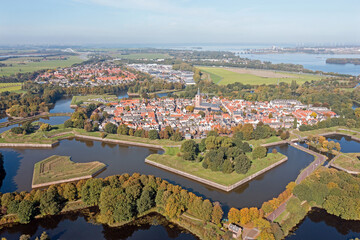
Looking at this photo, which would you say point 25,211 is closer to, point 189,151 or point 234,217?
point 234,217

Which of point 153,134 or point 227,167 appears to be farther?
point 153,134

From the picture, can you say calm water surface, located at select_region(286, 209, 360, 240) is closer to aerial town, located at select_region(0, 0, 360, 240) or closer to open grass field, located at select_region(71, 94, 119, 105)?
aerial town, located at select_region(0, 0, 360, 240)

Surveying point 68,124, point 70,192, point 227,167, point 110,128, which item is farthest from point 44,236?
point 68,124

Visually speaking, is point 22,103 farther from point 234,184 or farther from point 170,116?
point 234,184

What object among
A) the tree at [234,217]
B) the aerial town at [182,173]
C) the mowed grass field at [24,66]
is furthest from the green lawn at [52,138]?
the mowed grass field at [24,66]

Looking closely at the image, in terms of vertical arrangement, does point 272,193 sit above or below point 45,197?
below

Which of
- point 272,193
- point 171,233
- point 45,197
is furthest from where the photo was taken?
point 272,193

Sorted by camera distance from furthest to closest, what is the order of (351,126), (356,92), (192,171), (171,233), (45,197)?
(356,92) → (351,126) → (192,171) → (45,197) → (171,233)

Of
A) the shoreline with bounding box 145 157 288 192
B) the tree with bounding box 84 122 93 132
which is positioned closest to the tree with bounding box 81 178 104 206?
the shoreline with bounding box 145 157 288 192

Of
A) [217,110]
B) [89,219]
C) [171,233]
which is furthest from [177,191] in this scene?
[217,110]
